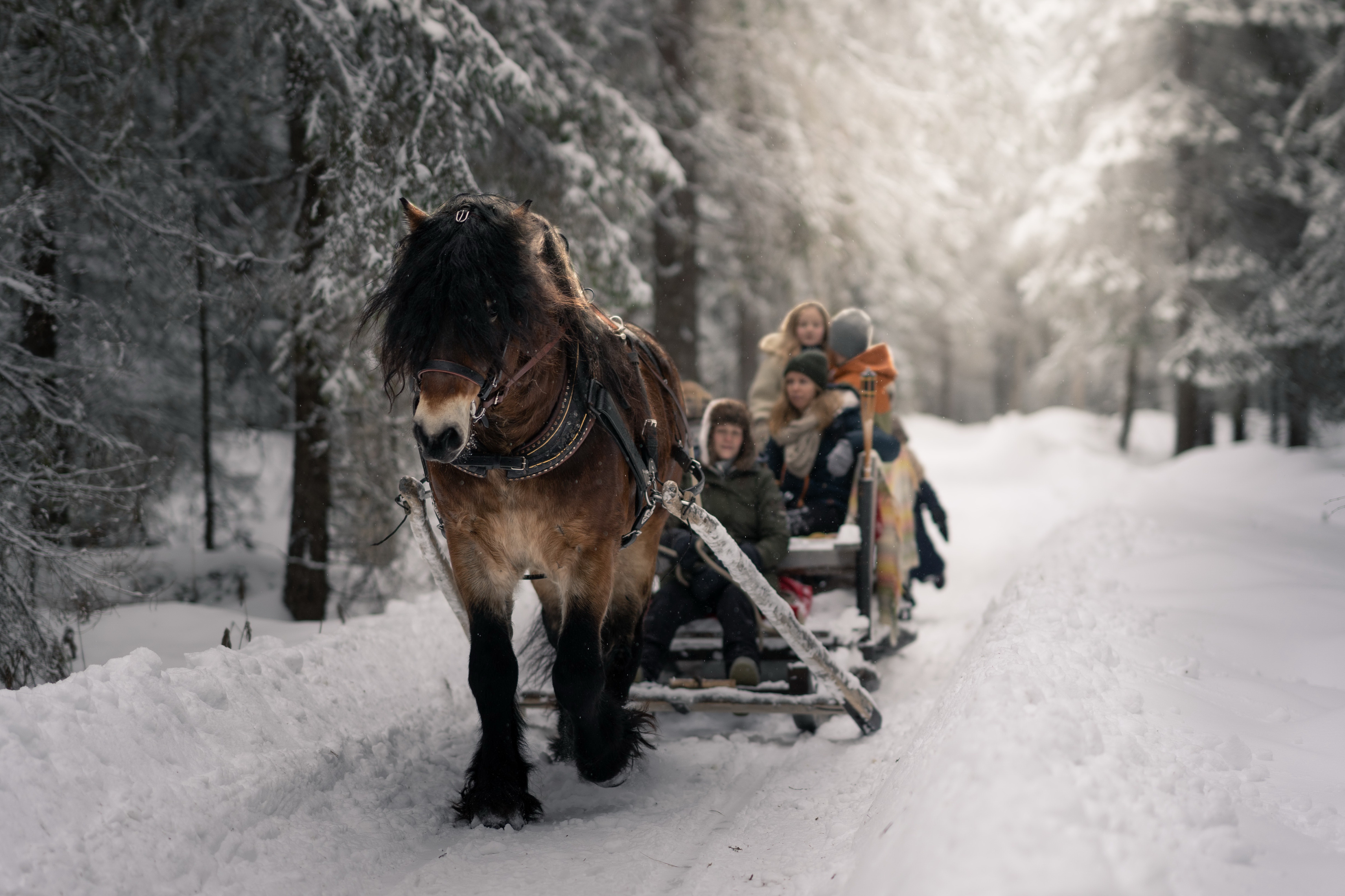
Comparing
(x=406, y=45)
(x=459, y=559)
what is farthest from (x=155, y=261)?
(x=459, y=559)

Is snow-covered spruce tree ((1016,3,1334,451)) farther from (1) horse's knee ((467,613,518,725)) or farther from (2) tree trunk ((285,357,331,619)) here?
(1) horse's knee ((467,613,518,725))

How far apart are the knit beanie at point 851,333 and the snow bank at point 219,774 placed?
4.05 metres

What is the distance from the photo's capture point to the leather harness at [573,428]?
10.4ft

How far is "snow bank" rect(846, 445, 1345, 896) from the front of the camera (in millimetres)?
2090

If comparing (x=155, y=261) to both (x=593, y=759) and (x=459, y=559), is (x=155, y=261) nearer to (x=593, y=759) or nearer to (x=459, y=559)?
(x=459, y=559)

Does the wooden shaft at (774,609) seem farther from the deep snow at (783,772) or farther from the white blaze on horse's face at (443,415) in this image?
the white blaze on horse's face at (443,415)

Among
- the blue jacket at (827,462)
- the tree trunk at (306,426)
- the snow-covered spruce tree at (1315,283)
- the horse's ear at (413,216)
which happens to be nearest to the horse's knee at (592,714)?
the horse's ear at (413,216)

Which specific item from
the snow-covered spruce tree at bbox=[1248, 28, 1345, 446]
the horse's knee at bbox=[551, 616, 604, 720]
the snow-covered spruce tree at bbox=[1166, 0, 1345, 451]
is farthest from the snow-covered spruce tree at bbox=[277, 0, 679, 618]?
the snow-covered spruce tree at bbox=[1166, 0, 1345, 451]

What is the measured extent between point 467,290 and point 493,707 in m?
1.69

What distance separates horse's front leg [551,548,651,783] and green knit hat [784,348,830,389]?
108 inches

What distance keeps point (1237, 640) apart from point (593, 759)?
3.40 m

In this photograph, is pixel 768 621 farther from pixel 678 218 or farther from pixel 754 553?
pixel 678 218

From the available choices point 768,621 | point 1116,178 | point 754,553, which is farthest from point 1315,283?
point 768,621

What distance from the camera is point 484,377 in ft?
9.98
